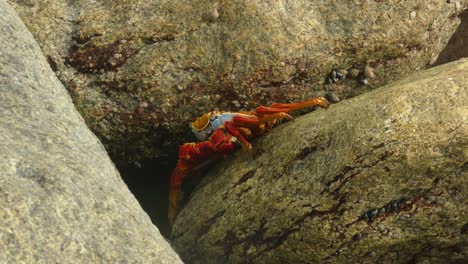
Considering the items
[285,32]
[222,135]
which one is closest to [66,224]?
[222,135]

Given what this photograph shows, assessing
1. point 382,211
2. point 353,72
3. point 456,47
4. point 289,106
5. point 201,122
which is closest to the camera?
point 382,211

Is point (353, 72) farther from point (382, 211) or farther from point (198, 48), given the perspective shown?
point (382, 211)

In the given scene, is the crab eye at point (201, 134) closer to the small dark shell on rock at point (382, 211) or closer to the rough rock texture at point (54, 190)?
the rough rock texture at point (54, 190)

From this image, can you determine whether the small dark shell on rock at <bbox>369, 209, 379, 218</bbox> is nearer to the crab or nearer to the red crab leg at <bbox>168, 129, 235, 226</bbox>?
the crab

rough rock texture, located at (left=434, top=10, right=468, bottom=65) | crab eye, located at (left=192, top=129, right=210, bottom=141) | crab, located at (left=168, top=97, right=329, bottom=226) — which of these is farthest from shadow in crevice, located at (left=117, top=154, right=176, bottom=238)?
rough rock texture, located at (left=434, top=10, right=468, bottom=65)

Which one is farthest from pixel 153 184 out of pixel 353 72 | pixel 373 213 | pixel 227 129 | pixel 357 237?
pixel 373 213
